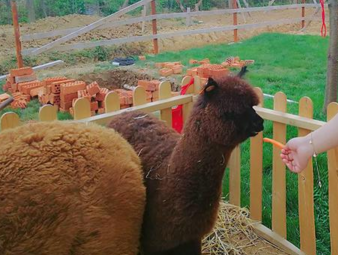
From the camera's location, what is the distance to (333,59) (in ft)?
15.5

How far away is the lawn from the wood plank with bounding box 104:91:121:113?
3.49 ft

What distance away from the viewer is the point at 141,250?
2637 mm

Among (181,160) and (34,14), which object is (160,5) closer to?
(34,14)

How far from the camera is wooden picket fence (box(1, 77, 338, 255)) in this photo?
3037mm

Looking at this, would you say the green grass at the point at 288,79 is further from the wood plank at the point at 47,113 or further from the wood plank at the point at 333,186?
the wood plank at the point at 47,113

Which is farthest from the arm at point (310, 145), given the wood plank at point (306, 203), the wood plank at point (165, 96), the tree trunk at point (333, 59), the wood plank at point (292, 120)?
the tree trunk at point (333, 59)

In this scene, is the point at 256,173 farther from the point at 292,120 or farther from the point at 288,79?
the point at 288,79

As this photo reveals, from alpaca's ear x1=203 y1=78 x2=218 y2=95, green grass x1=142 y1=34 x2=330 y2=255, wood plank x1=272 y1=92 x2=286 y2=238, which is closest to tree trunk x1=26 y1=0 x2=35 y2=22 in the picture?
green grass x1=142 y1=34 x2=330 y2=255

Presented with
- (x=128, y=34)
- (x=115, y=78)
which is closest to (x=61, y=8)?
(x=128, y=34)

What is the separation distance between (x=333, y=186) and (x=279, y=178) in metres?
0.49

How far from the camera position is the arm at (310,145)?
1854mm

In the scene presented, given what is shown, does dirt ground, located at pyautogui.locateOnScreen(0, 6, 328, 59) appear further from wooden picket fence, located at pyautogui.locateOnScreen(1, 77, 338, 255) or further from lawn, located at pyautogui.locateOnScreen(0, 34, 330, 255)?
wooden picket fence, located at pyautogui.locateOnScreen(1, 77, 338, 255)

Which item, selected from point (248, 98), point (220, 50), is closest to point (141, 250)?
point (248, 98)

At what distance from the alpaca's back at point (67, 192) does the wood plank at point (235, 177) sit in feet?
5.17
